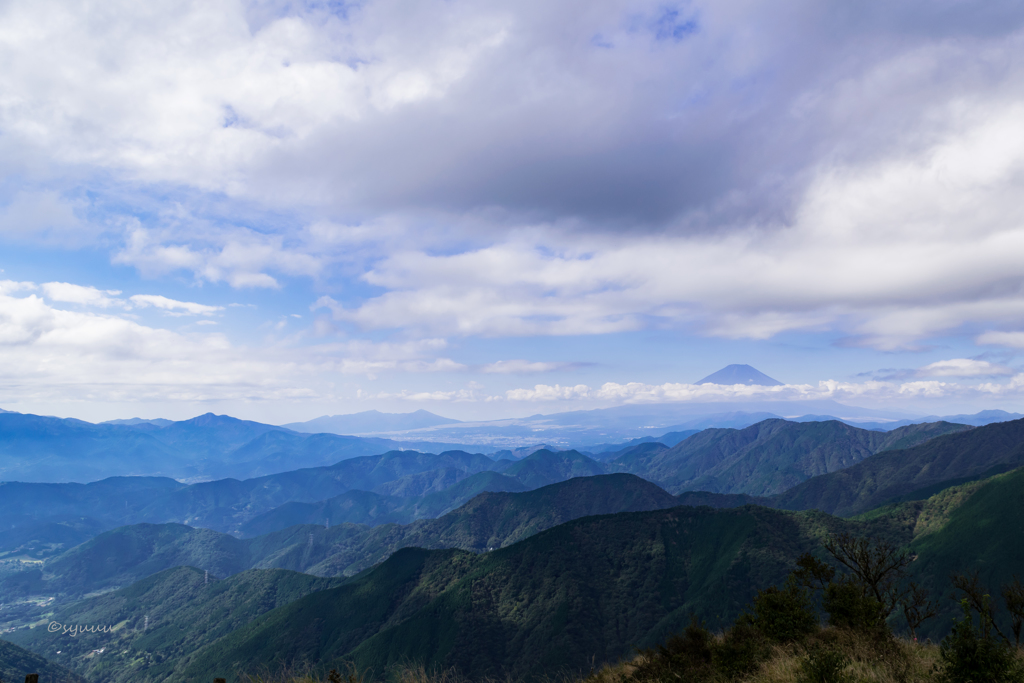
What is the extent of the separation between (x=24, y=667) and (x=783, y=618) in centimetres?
25116

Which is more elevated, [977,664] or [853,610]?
[977,664]

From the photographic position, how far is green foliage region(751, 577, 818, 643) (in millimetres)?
23016

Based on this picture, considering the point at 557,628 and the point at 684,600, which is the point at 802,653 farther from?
the point at 684,600

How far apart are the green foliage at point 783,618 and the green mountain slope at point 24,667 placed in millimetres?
228509

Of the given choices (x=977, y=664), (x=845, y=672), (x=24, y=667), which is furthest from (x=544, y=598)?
(x=24, y=667)

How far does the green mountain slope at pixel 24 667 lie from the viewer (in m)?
159

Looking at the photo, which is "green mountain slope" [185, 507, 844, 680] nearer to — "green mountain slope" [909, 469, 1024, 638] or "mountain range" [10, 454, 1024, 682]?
"mountain range" [10, 454, 1024, 682]

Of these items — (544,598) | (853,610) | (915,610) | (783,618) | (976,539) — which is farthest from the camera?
(544,598)

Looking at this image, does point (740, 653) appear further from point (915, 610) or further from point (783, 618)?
point (915, 610)

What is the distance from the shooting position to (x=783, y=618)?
23594mm

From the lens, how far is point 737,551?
150 m

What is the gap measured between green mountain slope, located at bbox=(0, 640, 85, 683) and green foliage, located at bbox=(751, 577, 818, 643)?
750ft

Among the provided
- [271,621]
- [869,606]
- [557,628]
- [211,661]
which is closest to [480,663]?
[557,628]

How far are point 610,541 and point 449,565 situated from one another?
198 feet
